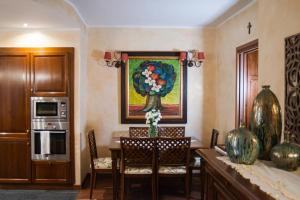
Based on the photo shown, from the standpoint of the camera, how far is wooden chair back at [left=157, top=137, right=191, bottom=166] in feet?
11.0

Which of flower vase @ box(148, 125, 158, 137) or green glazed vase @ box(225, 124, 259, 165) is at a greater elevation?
green glazed vase @ box(225, 124, 259, 165)

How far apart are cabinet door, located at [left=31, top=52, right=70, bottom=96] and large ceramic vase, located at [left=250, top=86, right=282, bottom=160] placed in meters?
3.11

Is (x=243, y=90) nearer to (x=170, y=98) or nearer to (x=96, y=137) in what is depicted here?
(x=170, y=98)

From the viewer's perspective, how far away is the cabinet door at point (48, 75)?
13.1 ft

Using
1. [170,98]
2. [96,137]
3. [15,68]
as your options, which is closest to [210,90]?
[170,98]

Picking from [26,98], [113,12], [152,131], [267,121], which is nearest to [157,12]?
[113,12]

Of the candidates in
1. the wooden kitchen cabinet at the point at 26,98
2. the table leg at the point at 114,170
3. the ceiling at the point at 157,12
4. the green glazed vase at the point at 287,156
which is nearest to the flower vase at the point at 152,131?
the table leg at the point at 114,170

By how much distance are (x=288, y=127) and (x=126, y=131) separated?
3.07 meters

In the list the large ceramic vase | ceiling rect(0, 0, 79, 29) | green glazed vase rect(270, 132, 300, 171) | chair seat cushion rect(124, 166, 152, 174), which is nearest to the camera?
green glazed vase rect(270, 132, 300, 171)

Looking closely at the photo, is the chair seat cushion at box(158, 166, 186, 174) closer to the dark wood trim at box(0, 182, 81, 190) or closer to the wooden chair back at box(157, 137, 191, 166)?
the wooden chair back at box(157, 137, 191, 166)

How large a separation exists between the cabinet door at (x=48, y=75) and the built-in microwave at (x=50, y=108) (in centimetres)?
9

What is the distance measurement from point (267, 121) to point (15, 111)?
146 inches

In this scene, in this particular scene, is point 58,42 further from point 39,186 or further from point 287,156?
point 287,156

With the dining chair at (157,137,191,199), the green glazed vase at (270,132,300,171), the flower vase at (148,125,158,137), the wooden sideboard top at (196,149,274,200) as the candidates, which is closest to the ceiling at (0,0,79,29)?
the flower vase at (148,125,158,137)
